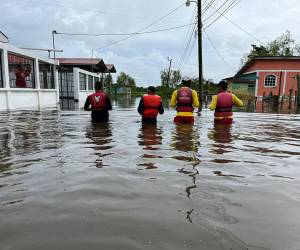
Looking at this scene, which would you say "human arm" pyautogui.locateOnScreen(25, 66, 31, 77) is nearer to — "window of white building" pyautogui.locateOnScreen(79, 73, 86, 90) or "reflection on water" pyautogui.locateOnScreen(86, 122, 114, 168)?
"window of white building" pyautogui.locateOnScreen(79, 73, 86, 90)

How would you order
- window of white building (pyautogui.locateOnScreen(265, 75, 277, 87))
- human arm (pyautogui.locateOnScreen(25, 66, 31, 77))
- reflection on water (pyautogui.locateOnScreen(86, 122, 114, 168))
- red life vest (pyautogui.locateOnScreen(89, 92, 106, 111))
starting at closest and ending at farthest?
reflection on water (pyautogui.locateOnScreen(86, 122, 114, 168))
red life vest (pyautogui.locateOnScreen(89, 92, 106, 111))
human arm (pyautogui.locateOnScreen(25, 66, 31, 77))
window of white building (pyautogui.locateOnScreen(265, 75, 277, 87))

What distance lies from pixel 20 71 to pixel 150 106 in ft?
37.7

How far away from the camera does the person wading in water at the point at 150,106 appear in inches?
375

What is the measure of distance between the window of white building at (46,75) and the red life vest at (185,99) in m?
15.3

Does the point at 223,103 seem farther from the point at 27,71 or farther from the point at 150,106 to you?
the point at 27,71

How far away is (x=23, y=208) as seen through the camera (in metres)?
2.98

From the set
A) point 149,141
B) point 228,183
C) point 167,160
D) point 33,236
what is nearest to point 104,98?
point 149,141

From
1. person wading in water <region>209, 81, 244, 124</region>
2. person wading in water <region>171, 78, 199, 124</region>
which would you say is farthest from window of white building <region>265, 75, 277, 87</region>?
person wading in water <region>171, 78, 199, 124</region>

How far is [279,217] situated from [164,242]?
1.19 m

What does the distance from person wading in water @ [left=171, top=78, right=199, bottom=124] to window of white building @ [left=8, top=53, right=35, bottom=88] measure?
11.0m

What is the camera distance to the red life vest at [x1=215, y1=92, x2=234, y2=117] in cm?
942

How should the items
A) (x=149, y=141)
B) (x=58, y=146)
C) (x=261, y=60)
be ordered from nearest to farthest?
(x=58, y=146) < (x=149, y=141) < (x=261, y=60)

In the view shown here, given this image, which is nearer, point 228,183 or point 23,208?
point 23,208

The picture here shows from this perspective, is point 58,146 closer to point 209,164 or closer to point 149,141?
point 149,141
